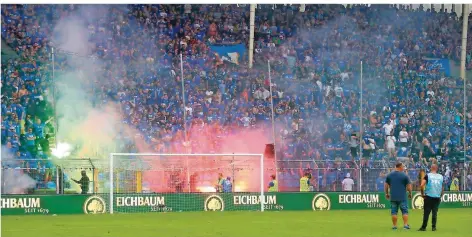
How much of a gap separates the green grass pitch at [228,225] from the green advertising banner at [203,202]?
1306mm

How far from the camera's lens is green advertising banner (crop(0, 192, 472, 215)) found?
1196 inches

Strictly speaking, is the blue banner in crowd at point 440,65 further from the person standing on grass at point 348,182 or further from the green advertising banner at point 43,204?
the green advertising banner at point 43,204

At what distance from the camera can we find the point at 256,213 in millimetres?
31281

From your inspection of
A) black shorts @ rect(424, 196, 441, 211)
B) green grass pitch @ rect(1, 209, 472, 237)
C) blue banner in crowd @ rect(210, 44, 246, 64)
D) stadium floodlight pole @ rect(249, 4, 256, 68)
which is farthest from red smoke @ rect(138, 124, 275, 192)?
black shorts @ rect(424, 196, 441, 211)

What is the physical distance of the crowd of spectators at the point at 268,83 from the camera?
37.5 metres

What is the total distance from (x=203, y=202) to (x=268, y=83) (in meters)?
10.5

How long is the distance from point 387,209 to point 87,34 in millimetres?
15823

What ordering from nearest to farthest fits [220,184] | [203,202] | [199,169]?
[203,202] → [220,184] → [199,169]

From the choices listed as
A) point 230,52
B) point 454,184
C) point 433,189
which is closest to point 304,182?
point 454,184

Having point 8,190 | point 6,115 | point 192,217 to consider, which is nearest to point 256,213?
point 192,217

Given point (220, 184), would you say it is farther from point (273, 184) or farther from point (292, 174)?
point (292, 174)

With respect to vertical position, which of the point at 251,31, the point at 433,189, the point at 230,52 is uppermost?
the point at 251,31

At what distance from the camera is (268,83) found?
41.7 m

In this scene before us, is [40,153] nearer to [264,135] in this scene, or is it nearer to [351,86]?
[264,135]
